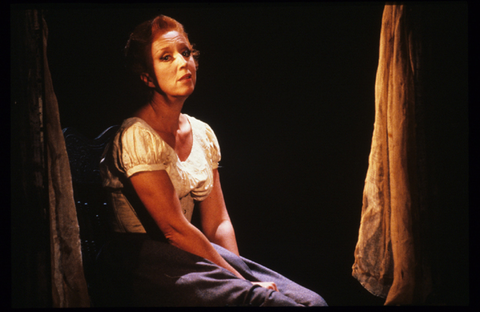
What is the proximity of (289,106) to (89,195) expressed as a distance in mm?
1183

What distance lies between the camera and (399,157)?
71.1 inches

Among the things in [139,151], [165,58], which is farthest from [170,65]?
[139,151]

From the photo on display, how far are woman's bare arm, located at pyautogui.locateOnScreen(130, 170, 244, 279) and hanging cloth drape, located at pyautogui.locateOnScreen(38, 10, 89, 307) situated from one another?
28cm

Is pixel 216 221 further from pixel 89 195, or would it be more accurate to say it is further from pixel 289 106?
pixel 289 106

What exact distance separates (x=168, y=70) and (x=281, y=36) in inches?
27.7

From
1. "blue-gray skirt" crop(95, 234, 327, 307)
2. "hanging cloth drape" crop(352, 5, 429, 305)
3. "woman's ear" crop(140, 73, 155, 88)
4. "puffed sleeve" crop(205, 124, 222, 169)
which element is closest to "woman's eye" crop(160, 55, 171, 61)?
"woman's ear" crop(140, 73, 155, 88)

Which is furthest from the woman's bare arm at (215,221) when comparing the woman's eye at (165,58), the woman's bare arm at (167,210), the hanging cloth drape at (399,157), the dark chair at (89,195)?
the hanging cloth drape at (399,157)

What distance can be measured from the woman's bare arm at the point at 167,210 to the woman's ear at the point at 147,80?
438 millimetres

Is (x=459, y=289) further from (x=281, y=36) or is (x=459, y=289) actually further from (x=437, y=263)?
(x=281, y=36)

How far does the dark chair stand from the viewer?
1678 mm

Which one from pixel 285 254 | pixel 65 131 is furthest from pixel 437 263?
pixel 65 131

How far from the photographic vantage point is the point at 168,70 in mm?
1701

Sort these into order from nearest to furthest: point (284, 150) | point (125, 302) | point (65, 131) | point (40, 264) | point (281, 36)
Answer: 1. point (40, 264)
2. point (125, 302)
3. point (65, 131)
4. point (281, 36)
5. point (284, 150)

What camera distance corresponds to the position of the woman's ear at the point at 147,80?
173cm
